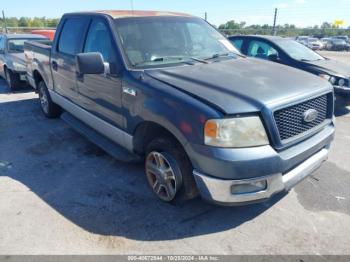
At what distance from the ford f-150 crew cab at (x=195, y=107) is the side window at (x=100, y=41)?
0.01 m

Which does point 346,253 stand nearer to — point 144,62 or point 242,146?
point 242,146

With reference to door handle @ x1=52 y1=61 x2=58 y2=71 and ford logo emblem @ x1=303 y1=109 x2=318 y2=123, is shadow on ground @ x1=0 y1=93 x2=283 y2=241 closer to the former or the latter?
ford logo emblem @ x1=303 y1=109 x2=318 y2=123

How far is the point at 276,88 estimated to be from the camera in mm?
2865

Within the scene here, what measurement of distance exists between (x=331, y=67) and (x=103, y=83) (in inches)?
206

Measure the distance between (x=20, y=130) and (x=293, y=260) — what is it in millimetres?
5037

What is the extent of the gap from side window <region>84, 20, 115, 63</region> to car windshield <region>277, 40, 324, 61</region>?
4.68m

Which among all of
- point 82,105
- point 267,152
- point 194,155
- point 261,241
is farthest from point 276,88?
point 82,105

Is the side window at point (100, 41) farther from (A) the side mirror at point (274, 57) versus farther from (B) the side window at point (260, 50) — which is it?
(B) the side window at point (260, 50)

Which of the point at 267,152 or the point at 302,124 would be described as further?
the point at 302,124

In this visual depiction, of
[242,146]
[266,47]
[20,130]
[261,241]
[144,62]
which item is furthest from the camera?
[266,47]

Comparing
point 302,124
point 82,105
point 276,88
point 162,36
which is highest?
point 162,36

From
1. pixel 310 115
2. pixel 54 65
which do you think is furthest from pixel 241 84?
pixel 54 65

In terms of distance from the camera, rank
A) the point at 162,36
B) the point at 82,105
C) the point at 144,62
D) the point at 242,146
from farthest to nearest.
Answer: the point at 82,105 < the point at 162,36 < the point at 144,62 < the point at 242,146

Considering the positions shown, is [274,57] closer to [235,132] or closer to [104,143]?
[104,143]
